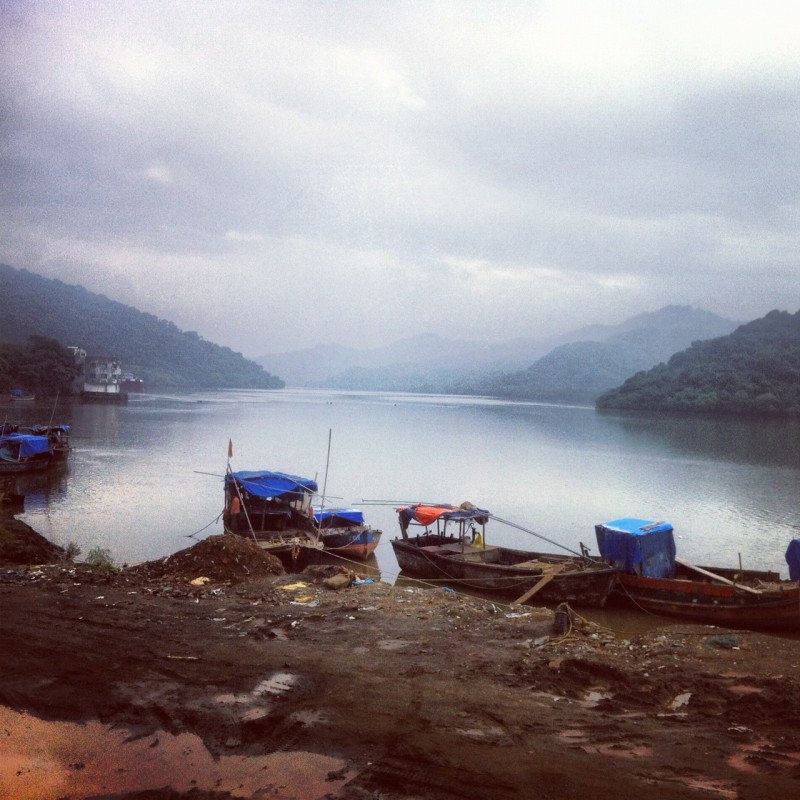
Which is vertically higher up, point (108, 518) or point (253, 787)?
point (253, 787)

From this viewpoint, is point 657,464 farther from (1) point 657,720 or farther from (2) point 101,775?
(2) point 101,775

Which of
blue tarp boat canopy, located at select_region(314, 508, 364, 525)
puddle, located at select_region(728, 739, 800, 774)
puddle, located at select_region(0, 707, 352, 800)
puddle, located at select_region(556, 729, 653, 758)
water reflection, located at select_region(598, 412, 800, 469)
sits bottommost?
blue tarp boat canopy, located at select_region(314, 508, 364, 525)

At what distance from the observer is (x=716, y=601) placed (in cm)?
1627

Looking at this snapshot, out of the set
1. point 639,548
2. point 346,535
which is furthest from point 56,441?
point 639,548

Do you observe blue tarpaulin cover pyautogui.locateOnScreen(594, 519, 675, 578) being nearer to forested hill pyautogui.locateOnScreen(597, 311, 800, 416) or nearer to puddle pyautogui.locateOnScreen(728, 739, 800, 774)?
puddle pyautogui.locateOnScreen(728, 739, 800, 774)

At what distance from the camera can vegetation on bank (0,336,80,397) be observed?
85.9 m

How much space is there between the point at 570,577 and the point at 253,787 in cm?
1246

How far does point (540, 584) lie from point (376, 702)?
31.8 ft

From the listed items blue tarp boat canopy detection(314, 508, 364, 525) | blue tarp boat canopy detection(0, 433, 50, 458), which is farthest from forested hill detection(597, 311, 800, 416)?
blue tarp boat canopy detection(0, 433, 50, 458)

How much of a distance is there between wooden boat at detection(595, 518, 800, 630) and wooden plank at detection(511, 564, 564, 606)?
1323mm

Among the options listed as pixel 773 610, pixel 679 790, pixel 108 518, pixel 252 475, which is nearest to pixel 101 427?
pixel 108 518

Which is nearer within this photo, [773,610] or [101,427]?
[773,610]

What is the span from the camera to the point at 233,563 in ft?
55.1

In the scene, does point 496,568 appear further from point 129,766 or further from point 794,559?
point 129,766
